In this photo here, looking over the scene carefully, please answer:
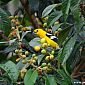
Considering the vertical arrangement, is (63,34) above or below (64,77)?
above

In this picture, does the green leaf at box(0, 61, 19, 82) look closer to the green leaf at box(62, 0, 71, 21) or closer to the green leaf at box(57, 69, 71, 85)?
the green leaf at box(57, 69, 71, 85)

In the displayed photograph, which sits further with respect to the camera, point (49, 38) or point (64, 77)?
point (49, 38)

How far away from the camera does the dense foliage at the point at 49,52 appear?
932 mm

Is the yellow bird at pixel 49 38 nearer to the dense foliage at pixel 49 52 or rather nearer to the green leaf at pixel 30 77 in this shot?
the dense foliage at pixel 49 52

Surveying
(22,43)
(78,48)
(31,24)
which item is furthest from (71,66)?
(31,24)

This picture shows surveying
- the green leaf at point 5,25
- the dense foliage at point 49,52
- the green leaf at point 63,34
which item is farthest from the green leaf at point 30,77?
the green leaf at point 5,25

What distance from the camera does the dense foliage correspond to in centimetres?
93

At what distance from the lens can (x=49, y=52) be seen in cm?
105

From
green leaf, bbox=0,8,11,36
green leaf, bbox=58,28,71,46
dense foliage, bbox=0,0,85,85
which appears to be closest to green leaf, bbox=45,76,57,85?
dense foliage, bbox=0,0,85,85

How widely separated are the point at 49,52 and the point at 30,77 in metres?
0.14

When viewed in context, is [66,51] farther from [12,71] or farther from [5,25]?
[5,25]

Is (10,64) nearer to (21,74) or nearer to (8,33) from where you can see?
(21,74)

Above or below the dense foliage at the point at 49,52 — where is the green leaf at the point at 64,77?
below

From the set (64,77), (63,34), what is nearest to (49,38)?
(63,34)
